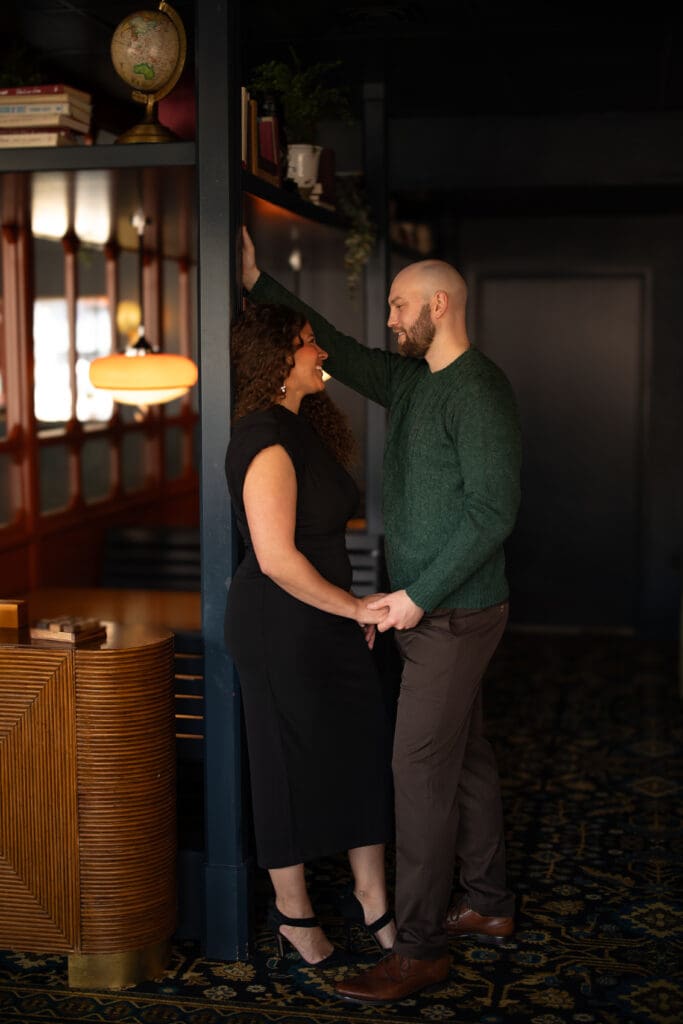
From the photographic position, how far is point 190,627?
16.1ft

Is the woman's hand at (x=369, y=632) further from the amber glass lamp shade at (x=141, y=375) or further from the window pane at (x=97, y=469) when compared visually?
the window pane at (x=97, y=469)

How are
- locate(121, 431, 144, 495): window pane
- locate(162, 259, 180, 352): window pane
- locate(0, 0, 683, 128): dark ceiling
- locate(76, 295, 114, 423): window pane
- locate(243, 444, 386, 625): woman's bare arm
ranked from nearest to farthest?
locate(243, 444, 386, 625): woman's bare arm, locate(0, 0, 683, 128): dark ceiling, locate(76, 295, 114, 423): window pane, locate(121, 431, 144, 495): window pane, locate(162, 259, 180, 352): window pane

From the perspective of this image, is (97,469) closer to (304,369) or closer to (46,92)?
(46,92)

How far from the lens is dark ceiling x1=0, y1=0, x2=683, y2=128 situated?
473 cm

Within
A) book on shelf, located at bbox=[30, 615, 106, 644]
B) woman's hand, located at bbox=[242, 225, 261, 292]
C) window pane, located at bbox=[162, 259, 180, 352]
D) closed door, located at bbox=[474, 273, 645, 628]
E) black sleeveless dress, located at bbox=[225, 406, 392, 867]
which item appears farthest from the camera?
closed door, located at bbox=[474, 273, 645, 628]

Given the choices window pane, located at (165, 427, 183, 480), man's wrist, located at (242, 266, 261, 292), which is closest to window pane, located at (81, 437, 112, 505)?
window pane, located at (165, 427, 183, 480)

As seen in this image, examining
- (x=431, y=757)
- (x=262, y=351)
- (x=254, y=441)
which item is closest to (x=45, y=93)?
(x=262, y=351)

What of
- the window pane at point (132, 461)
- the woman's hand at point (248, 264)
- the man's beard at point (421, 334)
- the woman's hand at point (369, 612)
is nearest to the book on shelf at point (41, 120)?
the woman's hand at point (248, 264)

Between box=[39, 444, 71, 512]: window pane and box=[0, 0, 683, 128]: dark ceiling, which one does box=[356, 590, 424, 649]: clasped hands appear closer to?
box=[0, 0, 683, 128]: dark ceiling

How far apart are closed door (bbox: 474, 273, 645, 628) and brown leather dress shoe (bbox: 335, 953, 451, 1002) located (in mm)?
5165

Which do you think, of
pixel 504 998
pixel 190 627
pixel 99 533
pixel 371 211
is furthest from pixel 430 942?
pixel 99 533

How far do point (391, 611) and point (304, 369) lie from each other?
72 cm

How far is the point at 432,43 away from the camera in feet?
17.3

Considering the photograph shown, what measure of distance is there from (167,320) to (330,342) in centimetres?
432
